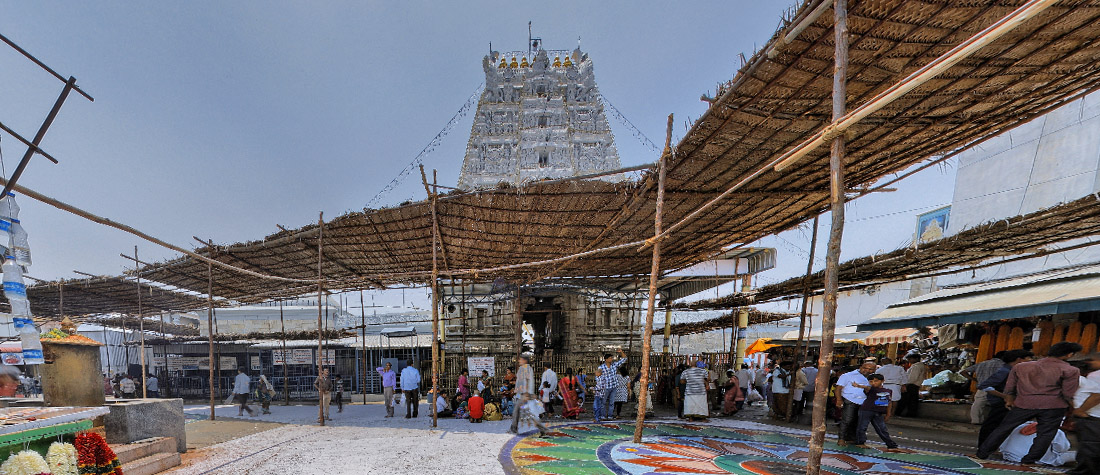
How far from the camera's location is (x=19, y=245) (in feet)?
16.9

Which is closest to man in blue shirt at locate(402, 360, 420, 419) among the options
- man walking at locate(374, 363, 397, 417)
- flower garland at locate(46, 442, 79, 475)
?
man walking at locate(374, 363, 397, 417)

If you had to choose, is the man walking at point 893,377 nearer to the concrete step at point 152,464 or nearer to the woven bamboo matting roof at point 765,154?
the woven bamboo matting roof at point 765,154

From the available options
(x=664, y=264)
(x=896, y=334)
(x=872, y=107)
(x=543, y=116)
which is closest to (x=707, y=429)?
(x=664, y=264)

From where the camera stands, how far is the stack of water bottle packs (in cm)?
485

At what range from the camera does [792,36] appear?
4.32 meters

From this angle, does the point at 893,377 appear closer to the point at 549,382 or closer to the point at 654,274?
the point at 654,274

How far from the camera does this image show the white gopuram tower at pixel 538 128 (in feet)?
69.6

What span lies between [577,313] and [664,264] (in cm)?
555

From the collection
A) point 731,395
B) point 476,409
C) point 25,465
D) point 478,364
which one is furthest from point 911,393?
point 25,465

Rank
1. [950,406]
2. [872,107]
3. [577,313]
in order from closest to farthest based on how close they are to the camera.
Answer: [872,107]
[950,406]
[577,313]

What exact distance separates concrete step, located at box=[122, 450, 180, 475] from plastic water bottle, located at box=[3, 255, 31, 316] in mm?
1957

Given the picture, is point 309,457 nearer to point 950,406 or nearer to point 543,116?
point 950,406

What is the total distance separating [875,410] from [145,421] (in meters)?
9.58

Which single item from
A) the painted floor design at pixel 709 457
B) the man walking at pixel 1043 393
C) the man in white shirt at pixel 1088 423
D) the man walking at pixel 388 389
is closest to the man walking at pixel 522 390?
the painted floor design at pixel 709 457
